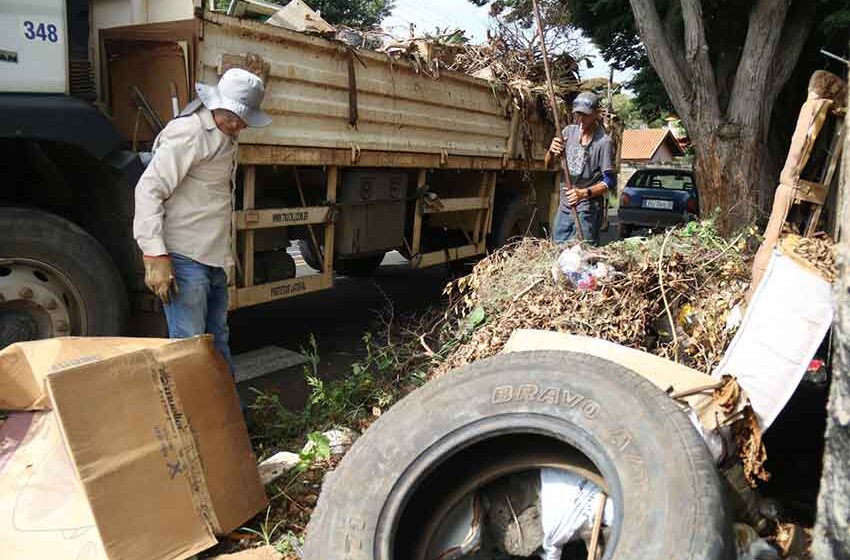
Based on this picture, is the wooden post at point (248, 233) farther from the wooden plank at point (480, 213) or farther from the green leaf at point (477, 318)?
the wooden plank at point (480, 213)

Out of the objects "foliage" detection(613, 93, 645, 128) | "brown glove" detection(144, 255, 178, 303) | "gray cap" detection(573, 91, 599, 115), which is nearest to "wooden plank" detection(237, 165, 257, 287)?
"brown glove" detection(144, 255, 178, 303)

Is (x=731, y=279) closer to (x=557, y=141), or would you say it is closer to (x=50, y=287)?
(x=557, y=141)

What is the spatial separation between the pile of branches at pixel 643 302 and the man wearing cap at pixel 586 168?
1454 millimetres

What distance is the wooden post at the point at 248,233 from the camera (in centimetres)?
423

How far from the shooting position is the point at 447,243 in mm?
6879

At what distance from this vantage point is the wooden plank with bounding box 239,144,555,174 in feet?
13.9

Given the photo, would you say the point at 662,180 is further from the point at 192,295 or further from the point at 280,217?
the point at 192,295

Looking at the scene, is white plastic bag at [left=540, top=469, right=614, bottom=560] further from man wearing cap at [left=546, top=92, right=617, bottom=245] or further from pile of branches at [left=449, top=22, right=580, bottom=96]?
pile of branches at [left=449, top=22, right=580, bottom=96]

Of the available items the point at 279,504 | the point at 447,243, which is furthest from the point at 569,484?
the point at 447,243

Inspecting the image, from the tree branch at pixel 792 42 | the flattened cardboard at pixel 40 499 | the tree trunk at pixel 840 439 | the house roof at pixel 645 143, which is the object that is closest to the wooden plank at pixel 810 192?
the tree trunk at pixel 840 439

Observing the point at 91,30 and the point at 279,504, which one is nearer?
the point at 279,504

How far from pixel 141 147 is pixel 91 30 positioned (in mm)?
653

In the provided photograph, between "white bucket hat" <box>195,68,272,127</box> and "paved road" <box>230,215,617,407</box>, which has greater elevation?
"white bucket hat" <box>195,68,272,127</box>

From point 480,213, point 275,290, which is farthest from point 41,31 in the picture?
point 480,213
